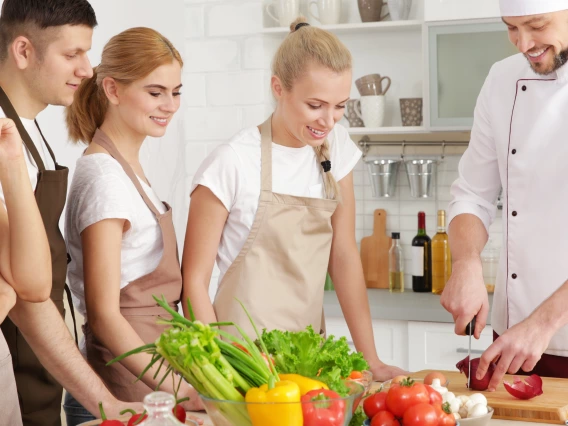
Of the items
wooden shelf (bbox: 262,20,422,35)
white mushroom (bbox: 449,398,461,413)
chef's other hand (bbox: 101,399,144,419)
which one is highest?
wooden shelf (bbox: 262,20,422,35)

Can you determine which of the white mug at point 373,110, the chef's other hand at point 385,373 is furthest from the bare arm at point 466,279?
the white mug at point 373,110

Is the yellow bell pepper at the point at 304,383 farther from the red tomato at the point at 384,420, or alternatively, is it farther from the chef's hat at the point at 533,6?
→ the chef's hat at the point at 533,6

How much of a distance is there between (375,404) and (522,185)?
3.42ft

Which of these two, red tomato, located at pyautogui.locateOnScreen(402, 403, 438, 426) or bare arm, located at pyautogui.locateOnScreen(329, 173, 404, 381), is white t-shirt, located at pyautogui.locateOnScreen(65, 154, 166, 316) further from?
red tomato, located at pyautogui.locateOnScreen(402, 403, 438, 426)

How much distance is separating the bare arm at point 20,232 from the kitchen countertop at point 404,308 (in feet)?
6.98

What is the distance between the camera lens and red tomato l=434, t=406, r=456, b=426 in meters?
1.22

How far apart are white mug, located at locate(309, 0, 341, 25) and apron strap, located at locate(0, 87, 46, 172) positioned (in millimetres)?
2214

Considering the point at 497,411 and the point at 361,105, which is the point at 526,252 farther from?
the point at 361,105

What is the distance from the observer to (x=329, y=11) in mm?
3697

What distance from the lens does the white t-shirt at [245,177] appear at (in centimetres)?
202

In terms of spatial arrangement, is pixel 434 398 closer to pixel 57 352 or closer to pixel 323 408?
pixel 323 408

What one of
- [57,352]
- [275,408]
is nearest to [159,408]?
[275,408]

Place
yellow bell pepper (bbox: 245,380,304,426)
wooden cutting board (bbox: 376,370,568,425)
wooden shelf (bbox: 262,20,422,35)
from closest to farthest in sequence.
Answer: yellow bell pepper (bbox: 245,380,304,426) < wooden cutting board (bbox: 376,370,568,425) < wooden shelf (bbox: 262,20,422,35)

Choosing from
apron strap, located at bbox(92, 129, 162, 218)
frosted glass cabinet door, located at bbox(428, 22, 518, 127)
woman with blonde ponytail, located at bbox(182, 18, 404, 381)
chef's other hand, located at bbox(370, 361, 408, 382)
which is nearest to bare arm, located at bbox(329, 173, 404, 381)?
woman with blonde ponytail, located at bbox(182, 18, 404, 381)
